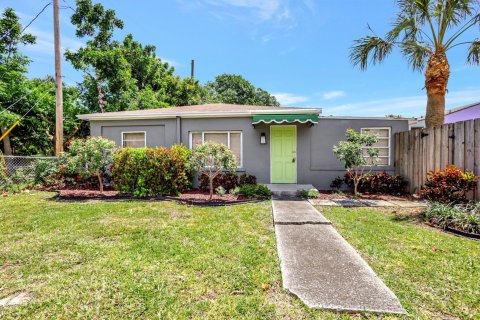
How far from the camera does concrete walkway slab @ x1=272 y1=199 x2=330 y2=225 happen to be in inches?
257

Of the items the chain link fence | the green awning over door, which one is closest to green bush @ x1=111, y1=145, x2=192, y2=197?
the green awning over door

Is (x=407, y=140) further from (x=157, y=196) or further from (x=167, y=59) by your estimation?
(x=167, y=59)

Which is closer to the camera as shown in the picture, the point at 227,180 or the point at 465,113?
the point at 227,180

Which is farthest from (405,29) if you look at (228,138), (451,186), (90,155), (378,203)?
(90,155)

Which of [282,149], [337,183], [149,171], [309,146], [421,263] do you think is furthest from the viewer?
[282,149]

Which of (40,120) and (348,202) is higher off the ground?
(40,120)

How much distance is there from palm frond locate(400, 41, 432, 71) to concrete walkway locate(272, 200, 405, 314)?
10.2m

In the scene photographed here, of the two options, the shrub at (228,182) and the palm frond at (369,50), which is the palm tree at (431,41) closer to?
the palm frond at (369,50)

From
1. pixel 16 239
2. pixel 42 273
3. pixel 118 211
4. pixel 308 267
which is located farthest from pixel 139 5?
pixel 308 267

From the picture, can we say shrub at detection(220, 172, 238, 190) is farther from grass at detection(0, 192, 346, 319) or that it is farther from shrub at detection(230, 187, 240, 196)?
grass at detection(0, 192, 346, 319)

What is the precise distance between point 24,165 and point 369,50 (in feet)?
62.4

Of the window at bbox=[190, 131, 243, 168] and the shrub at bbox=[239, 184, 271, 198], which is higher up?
the window at bbox=[190, 131, 243, 168]

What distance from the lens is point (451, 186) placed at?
712 cm

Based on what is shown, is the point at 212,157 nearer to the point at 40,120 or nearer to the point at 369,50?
the point at 369,50
